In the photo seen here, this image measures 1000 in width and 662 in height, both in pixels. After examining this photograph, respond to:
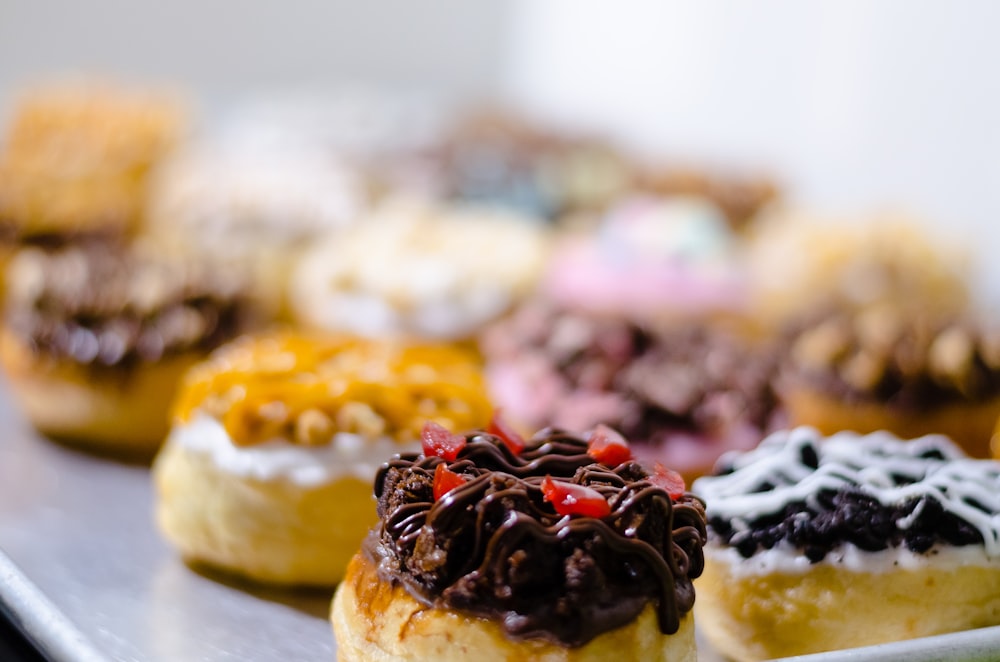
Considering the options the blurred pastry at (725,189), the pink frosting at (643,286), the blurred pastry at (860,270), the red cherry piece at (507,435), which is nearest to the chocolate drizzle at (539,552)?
the red cherry piece at (507,435)

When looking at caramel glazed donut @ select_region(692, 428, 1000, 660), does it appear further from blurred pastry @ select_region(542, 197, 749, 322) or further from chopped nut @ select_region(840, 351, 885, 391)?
blurred pastry @ select_region(542, 197, 749, 322)

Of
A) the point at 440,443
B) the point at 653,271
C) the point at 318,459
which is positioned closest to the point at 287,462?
the point at 318,459

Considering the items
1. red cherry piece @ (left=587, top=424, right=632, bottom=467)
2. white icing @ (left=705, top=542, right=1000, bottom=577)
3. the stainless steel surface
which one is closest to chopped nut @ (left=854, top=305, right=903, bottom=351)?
white icing @ (left=705, top=542, right=1000, bottom=577)

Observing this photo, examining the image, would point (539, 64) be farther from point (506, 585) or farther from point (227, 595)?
point (506, 585)

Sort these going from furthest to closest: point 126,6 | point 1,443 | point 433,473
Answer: point 126,6 → point 1,443 → point 433,473

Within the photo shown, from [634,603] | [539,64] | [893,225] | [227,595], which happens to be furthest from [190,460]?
[539,64]

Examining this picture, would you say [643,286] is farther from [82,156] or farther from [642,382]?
[82,156]

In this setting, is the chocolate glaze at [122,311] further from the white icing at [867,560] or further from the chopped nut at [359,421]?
the white icing at [867,560]
